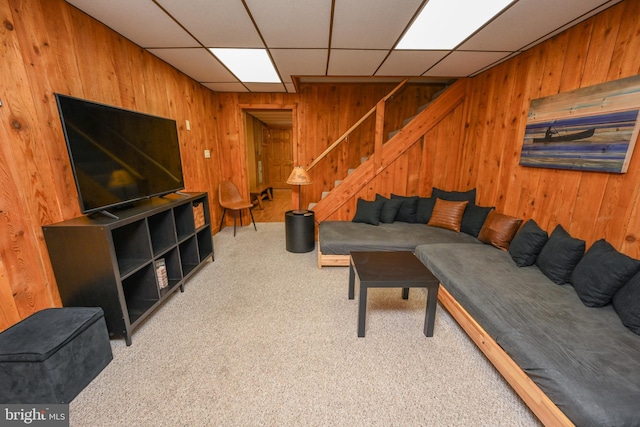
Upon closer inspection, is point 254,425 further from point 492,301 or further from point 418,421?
point 492,301

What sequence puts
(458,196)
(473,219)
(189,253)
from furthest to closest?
1. (458,196)
2. (473,219)
3. (189,253)

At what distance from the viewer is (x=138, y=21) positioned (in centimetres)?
193

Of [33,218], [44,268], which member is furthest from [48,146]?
[44,268]

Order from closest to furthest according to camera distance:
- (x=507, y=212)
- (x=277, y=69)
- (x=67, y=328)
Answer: (x=67, y=328) → (x=507, y=212) → (x=277, y=69)

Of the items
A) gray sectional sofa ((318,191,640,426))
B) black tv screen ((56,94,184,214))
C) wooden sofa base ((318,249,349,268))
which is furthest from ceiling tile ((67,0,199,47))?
gray sectional sofa ((318,191,640,426))

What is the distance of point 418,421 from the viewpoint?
1.26 meters

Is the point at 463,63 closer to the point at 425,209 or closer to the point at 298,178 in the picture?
the point at 425,209

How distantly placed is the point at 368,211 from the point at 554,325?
2.23 m

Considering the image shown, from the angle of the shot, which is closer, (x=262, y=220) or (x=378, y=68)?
(x=378, y=68)

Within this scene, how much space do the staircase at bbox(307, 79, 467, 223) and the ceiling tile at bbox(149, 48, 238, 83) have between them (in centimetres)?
191

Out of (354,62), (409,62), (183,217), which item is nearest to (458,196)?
(409,62)

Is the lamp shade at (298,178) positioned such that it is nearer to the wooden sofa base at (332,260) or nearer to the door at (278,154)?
the wooden sofa base at (332,260)

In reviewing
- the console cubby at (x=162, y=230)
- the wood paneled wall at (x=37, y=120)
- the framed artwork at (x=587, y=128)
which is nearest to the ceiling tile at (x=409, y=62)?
the framed artwork at (x=587, y=128)

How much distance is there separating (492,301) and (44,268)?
296 centimetres
